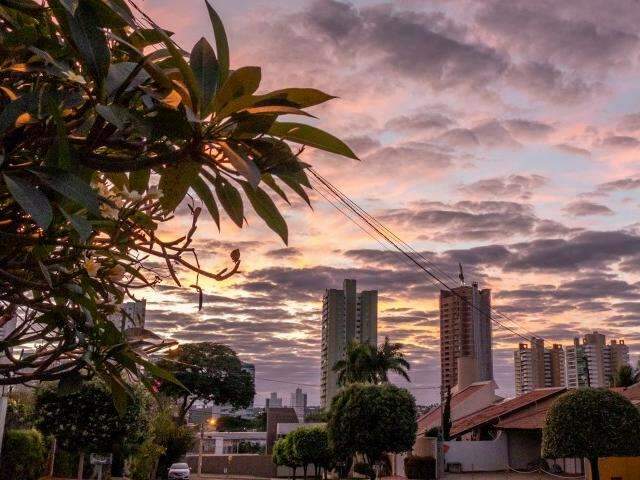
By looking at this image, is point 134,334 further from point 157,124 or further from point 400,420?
point 400,420

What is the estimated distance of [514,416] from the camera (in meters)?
38.8

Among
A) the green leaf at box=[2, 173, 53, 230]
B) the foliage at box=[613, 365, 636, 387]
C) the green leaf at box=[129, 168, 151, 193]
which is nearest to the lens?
the green leaf at box=[2, 173, 53, 230]

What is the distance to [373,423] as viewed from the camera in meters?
28.6

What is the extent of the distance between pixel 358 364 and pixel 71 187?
5567 cm

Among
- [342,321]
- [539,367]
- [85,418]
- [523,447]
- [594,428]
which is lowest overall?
[523,447]

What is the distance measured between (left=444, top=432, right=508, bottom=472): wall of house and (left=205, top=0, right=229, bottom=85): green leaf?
37774mm

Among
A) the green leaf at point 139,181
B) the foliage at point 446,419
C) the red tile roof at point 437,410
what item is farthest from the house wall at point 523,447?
the green leaf at point 139,181

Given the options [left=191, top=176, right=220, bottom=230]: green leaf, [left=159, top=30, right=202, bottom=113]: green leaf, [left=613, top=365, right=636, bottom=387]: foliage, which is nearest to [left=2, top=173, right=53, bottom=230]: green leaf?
[left=159, top=30, right=202, bottom=113]: green leaf

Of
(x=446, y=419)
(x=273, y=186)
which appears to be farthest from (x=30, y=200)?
(x=446, y=419)

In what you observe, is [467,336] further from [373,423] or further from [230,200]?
[230,200]

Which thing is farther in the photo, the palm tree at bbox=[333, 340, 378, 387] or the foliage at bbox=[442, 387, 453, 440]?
the palm tree at bbox=[333, 340, 378, 387]

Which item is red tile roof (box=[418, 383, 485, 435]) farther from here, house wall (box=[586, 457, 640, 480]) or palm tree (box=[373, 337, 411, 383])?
house wall (box=[586, 457, 640, 480])

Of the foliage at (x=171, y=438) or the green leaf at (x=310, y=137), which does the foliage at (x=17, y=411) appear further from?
the green leaf at (x=310, y=137)

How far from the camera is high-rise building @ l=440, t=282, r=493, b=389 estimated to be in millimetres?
54875
